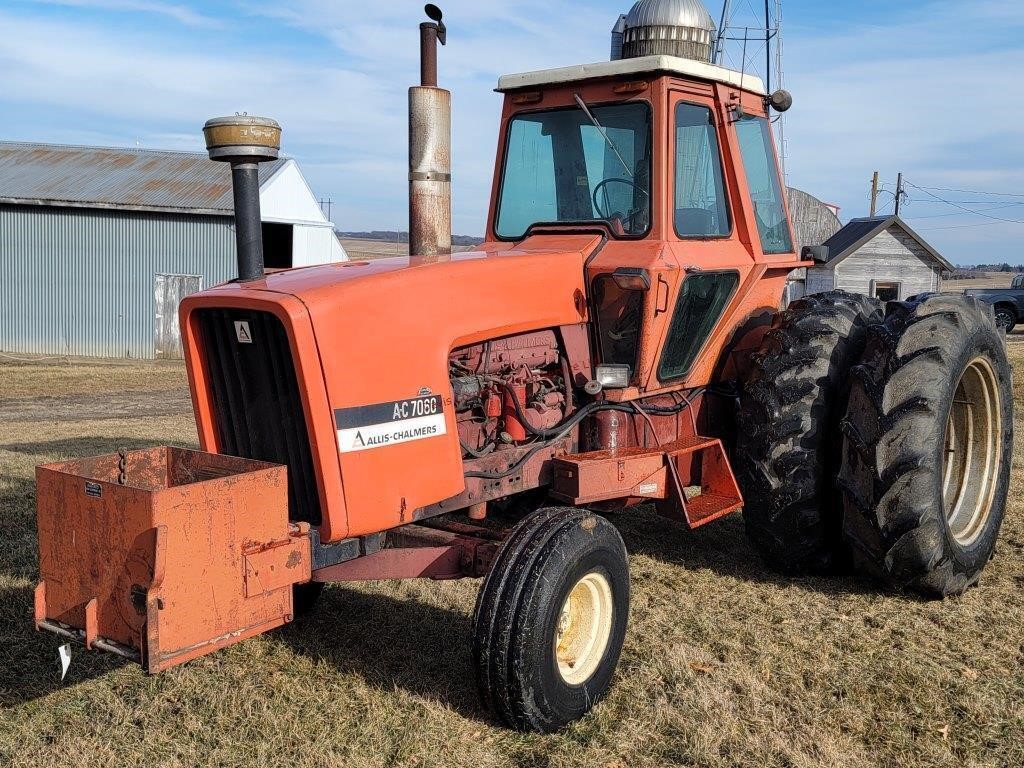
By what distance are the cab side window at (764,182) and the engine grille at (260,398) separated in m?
2.92

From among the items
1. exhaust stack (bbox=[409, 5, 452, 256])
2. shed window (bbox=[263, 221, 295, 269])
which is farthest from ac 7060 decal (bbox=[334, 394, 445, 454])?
shed window (bbox=[263, 221, 295, 269])

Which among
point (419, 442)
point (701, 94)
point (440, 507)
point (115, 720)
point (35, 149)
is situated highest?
point (35, 149)

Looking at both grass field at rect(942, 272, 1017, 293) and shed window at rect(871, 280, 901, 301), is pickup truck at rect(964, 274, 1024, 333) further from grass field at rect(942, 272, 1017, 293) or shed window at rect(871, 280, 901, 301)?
grass field at rect(942, 272, 1017, 293)

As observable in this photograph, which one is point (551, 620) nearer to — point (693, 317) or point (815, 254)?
point (693, 317)

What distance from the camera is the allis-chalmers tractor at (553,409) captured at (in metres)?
3.55

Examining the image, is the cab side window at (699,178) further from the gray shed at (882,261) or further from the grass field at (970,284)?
the grass field at (970,284)

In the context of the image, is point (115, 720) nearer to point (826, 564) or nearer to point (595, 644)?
point (595, 644)

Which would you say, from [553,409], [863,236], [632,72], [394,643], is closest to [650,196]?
[632,72]

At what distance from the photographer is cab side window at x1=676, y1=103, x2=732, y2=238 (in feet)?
16.6

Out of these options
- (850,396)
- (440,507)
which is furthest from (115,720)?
(850,396)

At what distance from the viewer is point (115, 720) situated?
3982mm

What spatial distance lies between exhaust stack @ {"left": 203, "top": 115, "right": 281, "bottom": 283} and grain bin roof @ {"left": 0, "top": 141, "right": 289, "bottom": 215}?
16.1 metres

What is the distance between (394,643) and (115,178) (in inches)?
767

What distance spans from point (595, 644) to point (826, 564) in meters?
1.88
